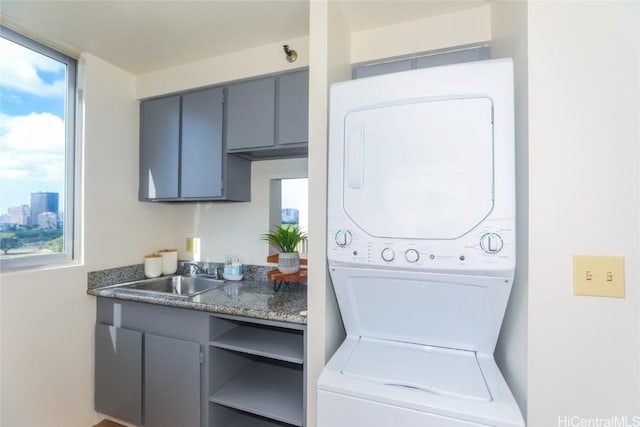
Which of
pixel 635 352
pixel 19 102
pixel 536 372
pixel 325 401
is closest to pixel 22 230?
pixel 19 102

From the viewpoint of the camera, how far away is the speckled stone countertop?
142 cm

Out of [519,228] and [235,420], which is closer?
[519,228]

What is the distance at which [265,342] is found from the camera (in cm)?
159

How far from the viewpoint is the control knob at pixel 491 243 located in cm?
90

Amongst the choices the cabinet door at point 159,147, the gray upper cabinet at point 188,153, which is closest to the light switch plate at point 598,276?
the gray upper cabinet at point 188,153

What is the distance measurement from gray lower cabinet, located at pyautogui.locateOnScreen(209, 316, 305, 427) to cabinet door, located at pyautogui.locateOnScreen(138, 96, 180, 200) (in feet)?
3.61

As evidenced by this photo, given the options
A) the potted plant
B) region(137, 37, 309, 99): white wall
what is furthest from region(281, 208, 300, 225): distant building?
region(137, 37, 309, 99): white wall

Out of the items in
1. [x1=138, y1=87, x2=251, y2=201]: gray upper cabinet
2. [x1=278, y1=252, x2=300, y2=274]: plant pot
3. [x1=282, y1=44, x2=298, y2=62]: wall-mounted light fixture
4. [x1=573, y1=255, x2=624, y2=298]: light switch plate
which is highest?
[x1=282, y1=44, x2=298, y2=62]: wall-mounted light fixture

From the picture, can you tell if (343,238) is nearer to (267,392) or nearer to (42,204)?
(267,392)

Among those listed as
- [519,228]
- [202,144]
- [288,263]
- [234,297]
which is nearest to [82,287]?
[234,297]

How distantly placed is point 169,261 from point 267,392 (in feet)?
4.23

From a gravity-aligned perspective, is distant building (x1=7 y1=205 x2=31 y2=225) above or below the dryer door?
below

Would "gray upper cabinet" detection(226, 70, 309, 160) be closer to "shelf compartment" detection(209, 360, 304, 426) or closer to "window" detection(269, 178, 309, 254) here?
"window" detection(269, 178, 309, 254)

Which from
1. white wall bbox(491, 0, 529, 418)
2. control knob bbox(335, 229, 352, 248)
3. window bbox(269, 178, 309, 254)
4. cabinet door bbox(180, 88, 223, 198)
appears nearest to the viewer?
white wall bbox(491, 0, 529, 418)
